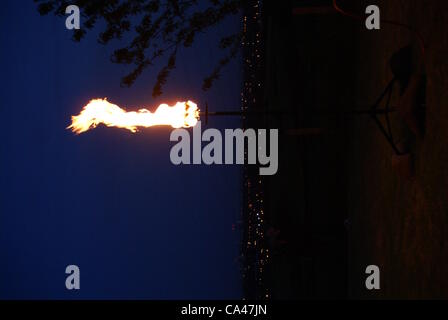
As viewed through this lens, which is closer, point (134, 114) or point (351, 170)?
point (134, 114)

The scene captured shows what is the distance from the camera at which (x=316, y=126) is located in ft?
28.7

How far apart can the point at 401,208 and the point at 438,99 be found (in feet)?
5.02

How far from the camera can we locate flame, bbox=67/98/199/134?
4.91 m

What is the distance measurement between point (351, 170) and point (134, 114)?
175 inches

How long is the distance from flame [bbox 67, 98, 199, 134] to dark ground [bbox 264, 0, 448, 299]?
1.12m

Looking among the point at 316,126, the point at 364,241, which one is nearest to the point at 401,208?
the point at 364,241

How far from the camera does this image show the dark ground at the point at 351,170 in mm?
4293

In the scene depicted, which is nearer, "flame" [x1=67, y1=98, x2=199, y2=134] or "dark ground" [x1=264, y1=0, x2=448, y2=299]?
Answer: "dark ground" [x1=264, y1=0, x2=448, y2=299]

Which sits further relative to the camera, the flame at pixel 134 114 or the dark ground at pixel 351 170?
the flame at pixel 134 114

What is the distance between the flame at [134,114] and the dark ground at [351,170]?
44.2 inches

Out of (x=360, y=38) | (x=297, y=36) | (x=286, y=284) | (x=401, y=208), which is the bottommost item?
(x=286, y=284)

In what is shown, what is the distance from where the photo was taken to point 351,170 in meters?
8.17

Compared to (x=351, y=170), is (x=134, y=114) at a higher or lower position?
higher
